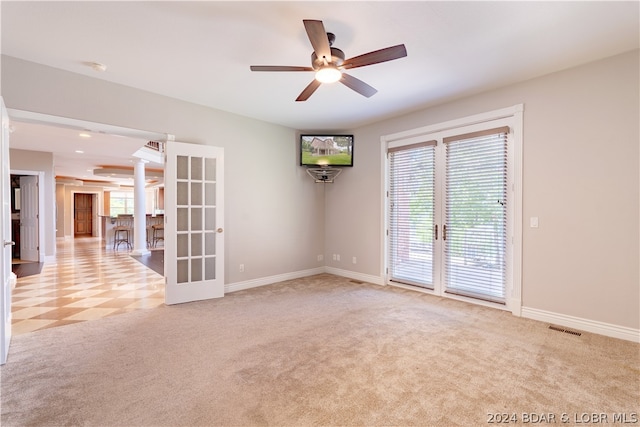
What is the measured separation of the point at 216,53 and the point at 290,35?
79 cm

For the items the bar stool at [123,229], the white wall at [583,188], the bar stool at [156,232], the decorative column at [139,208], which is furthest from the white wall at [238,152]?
the bar stool at [123,229]

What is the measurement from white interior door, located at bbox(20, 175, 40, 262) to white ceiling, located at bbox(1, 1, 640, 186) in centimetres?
565

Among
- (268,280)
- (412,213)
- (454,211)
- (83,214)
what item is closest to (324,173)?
(412,213)

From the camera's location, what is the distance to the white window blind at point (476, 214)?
3.74 metres

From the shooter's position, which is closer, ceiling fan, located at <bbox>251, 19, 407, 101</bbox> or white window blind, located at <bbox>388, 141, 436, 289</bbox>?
ceiling fan, located at <bbox>251, 19, 407, 101</bbox>

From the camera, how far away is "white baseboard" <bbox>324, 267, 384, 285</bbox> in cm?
509

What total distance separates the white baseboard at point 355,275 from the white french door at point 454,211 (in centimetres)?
23

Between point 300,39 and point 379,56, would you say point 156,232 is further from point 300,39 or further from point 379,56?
point 379,56

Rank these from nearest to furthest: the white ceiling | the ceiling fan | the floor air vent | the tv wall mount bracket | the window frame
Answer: the ceiling fan → the white ceiling → the floor air vent → the window frame → the tv wall mount bracket

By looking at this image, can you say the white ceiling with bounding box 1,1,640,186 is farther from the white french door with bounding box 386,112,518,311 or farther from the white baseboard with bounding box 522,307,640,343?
the white baseboard with bounding box 522,307,640,343

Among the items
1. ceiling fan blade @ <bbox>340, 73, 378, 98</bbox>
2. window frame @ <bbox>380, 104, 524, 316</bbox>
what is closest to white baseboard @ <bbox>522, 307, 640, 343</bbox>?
window frame @ <bbox>380, 104, 524, 316</bbox>

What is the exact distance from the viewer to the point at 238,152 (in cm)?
472

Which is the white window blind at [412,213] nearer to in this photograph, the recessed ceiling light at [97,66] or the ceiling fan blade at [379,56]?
the ceiling fan blade at [379,56]

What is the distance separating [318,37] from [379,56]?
490mm
